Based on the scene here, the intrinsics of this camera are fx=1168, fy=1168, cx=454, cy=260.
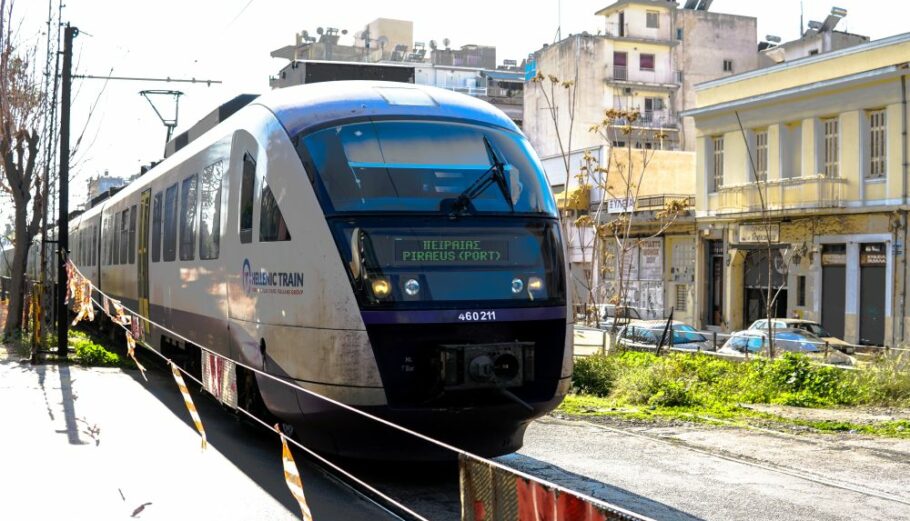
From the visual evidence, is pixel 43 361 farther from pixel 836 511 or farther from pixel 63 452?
pixel 836 511

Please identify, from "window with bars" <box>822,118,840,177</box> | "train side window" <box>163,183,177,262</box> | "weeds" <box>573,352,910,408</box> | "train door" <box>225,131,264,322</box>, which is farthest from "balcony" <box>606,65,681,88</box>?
"train door" <box>225,131,264,322</box>

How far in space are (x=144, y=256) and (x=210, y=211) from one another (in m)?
5.52

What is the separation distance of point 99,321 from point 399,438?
21.0 metres

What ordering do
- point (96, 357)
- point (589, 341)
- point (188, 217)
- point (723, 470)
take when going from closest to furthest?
point (723, 470) → point (188, 217) → point (96, 357) → point (589, 341)

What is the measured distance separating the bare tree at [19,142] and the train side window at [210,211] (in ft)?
42.6

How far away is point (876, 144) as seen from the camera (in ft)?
111

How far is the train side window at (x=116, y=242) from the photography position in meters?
21.0

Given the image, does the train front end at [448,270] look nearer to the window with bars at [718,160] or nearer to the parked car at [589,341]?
the parked car at [589,341]

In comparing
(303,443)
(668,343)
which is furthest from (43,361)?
(668,343)

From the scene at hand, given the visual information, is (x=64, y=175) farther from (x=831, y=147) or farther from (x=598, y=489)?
(x=831, y=147)

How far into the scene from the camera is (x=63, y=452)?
1084 cm

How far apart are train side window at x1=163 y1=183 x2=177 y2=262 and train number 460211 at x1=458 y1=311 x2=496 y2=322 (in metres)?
6.61

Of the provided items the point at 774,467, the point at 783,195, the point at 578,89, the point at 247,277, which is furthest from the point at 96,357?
the point at 578,89

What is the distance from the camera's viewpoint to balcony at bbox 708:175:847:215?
34.8m
